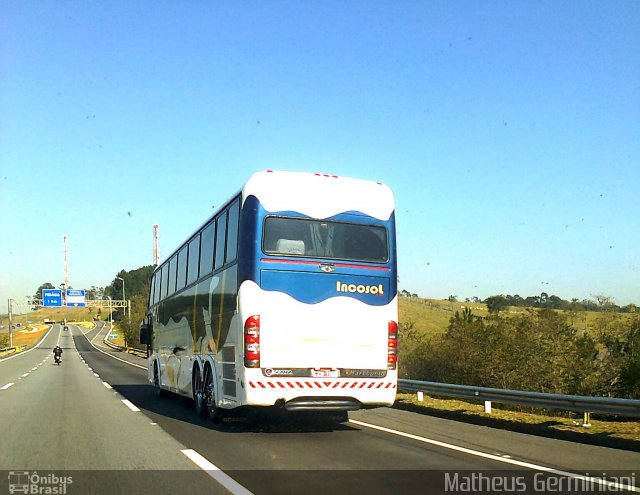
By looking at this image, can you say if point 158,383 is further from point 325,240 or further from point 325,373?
point 325,240

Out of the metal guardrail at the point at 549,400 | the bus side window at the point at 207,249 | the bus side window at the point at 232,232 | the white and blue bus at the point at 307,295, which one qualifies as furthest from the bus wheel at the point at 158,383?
the bus side window at the point at 232,232

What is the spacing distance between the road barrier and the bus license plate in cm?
382

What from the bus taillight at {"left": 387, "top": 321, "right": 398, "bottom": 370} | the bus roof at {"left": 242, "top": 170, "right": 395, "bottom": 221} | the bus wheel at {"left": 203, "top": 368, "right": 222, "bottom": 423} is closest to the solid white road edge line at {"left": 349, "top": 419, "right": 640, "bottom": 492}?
the bus taillight at {"left": 387, "top": 321, "right": 398, "bottom": 370}

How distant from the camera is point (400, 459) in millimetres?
8578

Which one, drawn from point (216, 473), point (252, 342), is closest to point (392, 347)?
point (252, 342)

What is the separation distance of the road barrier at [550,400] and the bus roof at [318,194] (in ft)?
14.2

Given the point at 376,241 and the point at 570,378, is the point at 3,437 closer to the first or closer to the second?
the point at 376,241

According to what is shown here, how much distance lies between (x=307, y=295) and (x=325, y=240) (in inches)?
39.9

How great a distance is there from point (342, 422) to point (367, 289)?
126 inches

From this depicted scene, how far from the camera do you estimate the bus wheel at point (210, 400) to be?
1254 centimetres

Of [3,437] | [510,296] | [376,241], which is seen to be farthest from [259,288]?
[510,296]

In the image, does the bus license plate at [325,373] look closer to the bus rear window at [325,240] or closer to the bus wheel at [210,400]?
the bus rear window at [325,240]

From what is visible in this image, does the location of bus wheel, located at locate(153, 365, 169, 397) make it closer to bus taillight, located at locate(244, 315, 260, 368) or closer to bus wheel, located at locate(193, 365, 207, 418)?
bus wheel, located at locate(193, 365, 207, 418)

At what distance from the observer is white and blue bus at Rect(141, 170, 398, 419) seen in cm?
1045
